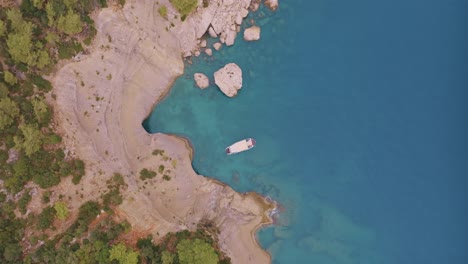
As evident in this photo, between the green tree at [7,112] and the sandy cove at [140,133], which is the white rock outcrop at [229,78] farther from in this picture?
the green tree at [7,112]

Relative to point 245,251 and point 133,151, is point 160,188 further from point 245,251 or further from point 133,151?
point 245,251

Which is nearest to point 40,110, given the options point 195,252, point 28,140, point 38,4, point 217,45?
point 28,140

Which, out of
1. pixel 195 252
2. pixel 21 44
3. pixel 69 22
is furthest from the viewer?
pixel 195 252

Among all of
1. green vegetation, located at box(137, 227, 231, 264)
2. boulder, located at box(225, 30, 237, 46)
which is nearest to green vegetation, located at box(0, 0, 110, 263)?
green vegetation, located at box(137, 227, 231, 264)

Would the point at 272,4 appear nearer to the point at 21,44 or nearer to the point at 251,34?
the point at 251,34

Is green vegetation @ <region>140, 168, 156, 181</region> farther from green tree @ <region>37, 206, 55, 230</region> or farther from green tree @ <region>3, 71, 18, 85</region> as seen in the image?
green tree @ <region>3, 71, 18, 85</region>

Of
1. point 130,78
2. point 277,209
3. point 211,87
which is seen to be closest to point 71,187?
point 130,78
